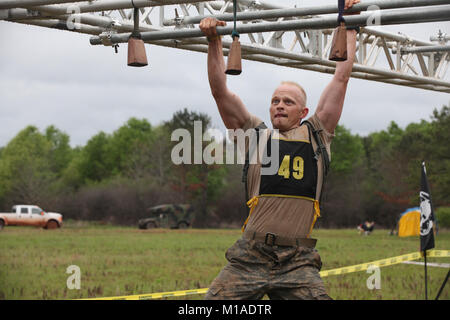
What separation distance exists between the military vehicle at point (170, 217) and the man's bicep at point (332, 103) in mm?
44733

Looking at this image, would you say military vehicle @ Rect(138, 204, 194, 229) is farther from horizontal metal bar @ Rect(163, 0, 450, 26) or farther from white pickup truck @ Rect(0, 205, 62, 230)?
horizontal metal bar @ Rect(163, 0, 450, 26)

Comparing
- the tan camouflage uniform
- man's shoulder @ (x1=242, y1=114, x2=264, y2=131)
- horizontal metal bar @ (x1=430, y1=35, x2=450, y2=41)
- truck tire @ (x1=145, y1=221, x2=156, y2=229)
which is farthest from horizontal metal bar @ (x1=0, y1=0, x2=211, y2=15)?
truck tire @ (x1=145, y1=221, x2=156, y2=229)

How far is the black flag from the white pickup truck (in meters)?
34.3

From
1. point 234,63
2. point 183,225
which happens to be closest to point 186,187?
point 183,225

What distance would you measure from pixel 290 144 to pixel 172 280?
11305 mm

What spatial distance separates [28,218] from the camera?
42.3 m

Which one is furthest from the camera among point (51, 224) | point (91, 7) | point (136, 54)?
point (51, 224)

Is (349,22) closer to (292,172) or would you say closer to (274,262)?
(292,172)

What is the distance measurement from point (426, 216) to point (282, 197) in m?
7.32

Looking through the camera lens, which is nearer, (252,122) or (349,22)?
(252,122)

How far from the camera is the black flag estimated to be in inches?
440

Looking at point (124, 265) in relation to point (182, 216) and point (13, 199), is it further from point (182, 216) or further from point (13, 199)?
point (13, 199)

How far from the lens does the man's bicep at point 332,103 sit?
190 inches
